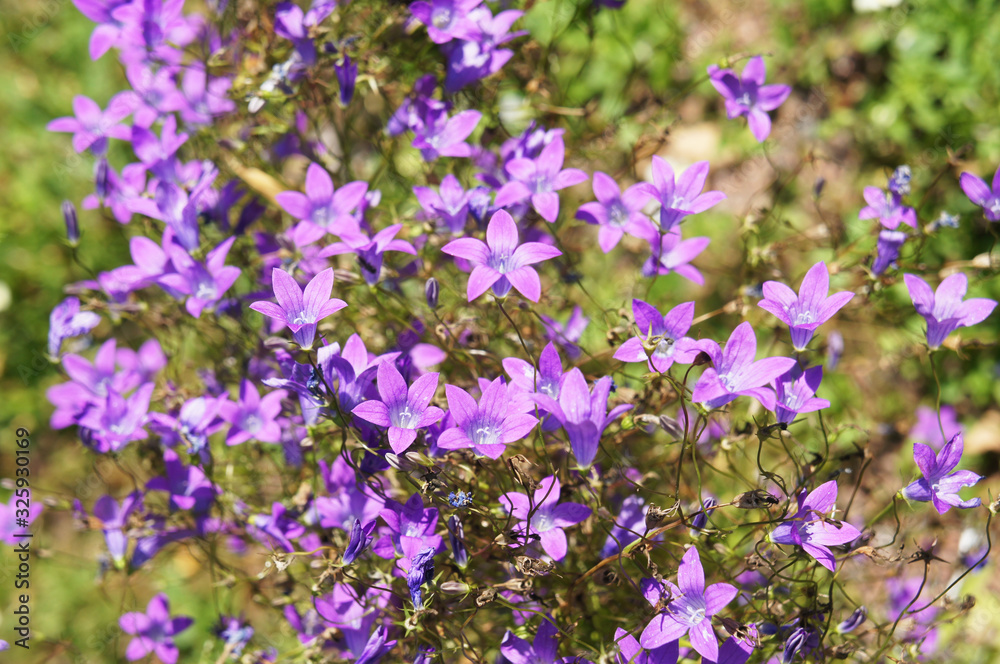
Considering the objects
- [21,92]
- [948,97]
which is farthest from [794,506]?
[21,92]

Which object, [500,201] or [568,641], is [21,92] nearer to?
[500,201]

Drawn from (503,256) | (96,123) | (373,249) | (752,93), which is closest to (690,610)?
(503,256)

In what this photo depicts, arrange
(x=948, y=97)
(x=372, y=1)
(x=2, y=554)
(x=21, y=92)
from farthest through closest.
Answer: (x=21, y=92)
(x=2, y=554)
(x=948, y=97)
(x=372, y=1)

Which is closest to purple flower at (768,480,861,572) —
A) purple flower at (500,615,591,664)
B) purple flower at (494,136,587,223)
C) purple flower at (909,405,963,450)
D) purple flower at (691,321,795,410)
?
purple flower at (691,321,795,410)

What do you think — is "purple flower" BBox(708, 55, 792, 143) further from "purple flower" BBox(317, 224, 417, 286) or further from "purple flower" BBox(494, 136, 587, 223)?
"purple flower" BBox(317, 224, 417, 286)

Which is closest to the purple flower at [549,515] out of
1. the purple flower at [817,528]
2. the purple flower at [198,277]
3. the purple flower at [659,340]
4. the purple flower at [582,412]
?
the purple flower at [582,412]
